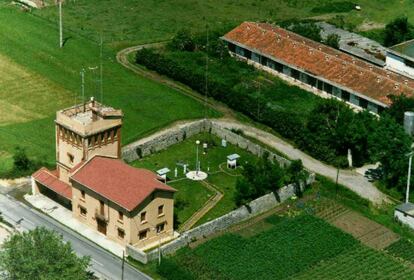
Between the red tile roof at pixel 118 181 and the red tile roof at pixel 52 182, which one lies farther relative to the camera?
the red tile roof at pixel 52 182

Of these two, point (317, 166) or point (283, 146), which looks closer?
point (317, 166)

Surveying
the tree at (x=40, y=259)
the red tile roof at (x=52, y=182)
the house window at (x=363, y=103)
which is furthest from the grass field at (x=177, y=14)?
the tree at (x=40, y=259)

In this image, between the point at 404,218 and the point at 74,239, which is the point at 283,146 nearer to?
the point at 404,218

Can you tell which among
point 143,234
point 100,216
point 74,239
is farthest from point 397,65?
point 74,239

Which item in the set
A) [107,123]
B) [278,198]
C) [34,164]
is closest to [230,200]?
[278,198]

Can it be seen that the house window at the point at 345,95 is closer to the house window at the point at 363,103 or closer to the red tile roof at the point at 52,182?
the house window at the point at 363,103

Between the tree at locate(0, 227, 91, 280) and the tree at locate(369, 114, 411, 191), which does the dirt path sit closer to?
the tree at locate(369, 114, 411, 191)
